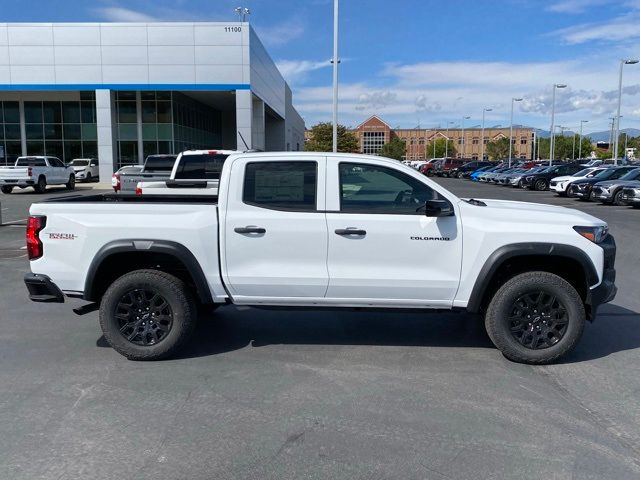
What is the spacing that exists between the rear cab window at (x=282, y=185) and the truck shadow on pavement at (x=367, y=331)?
1488 millimetres

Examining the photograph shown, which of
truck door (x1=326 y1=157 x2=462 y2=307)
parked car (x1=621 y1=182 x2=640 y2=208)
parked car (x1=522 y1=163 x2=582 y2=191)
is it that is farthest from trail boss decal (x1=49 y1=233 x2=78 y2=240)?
parked car (x1=522 y1=163 x2=582 y2=191)

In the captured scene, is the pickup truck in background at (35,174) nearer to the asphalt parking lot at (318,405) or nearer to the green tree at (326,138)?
the asphalt parking lot at (318,405)

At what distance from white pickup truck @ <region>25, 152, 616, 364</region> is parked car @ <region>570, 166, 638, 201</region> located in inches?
878

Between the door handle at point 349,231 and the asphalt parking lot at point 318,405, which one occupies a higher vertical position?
the door handle at point 349,231

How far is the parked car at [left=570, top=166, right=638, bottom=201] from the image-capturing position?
84.8 ft

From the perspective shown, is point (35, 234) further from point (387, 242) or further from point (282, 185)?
point (387, 242)

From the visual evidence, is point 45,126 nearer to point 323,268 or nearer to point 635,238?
point 635,238

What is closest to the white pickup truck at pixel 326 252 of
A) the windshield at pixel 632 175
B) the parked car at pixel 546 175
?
the windshield at pixel 632 175

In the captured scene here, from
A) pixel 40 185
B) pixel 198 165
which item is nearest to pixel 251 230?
pixel 198 165

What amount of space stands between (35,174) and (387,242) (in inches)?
1055

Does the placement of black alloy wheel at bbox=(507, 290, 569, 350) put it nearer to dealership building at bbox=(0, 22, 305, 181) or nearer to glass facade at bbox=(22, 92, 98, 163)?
dealership building at bbox=(0, 22, 305, 181)

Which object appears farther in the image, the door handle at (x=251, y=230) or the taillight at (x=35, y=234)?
the taillight at (x=35, y=234)

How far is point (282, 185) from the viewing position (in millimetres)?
5500

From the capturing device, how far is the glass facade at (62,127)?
4053 cm
